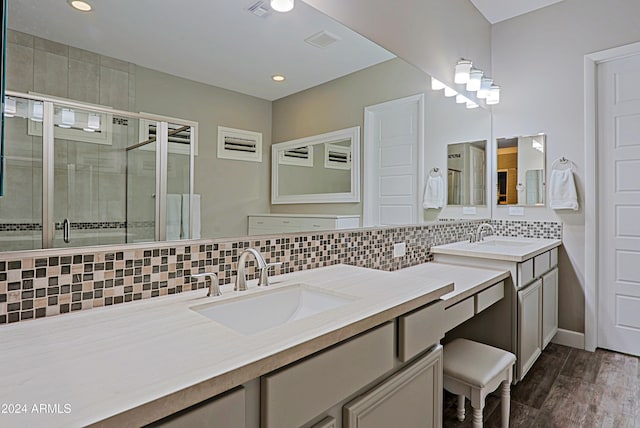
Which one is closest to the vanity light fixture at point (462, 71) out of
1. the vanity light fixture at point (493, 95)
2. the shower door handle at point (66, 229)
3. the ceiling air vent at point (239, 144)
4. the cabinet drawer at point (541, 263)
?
the vanity light fixture at point (493, 95)

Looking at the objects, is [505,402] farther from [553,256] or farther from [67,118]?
[67,118]

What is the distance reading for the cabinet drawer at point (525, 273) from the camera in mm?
2133

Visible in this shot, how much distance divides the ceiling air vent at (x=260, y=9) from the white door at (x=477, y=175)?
89.7 inches

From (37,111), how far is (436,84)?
2.39 meters

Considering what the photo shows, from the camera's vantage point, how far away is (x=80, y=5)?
99 cm

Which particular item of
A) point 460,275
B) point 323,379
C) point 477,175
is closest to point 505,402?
point 460,275

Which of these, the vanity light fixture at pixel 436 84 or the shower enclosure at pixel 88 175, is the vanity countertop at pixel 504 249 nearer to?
the vanity light fixture at pixel 436 84

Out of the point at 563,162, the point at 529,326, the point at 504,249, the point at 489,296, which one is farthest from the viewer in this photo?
the point at 563,162

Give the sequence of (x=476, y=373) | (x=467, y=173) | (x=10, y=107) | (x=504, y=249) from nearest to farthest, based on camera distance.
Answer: (x=10, y=107) < (x=476, y=373) < (x=504, y=249) < (x=467, y=173)

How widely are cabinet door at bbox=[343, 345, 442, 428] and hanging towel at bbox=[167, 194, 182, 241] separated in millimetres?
758

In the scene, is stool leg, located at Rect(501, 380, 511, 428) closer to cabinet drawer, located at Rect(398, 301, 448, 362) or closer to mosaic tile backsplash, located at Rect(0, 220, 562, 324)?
cabinet drawer, located at Rect(398, 301, 448, 362)

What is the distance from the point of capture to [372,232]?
1981 mm

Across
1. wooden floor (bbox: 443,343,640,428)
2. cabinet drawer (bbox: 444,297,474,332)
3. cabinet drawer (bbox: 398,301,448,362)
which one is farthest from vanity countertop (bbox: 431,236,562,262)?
cabinet drawer (bbox: 398,301,448,362)

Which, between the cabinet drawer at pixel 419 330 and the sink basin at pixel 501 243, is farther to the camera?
the sink basin at pixel 501 243
